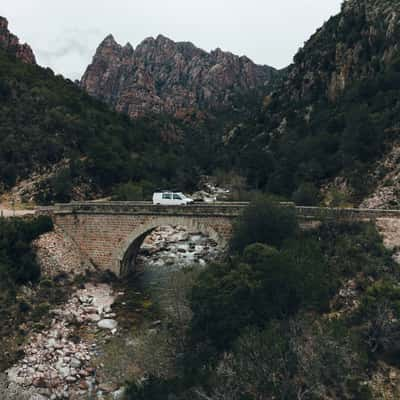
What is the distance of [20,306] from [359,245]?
21.5 meters

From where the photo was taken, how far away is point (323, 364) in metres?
13.8

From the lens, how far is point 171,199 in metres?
28.8

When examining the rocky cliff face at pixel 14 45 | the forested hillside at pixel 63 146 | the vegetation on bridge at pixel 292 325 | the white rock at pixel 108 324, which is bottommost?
the white rock at pixel 108 324

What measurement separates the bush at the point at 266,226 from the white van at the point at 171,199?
247 inches

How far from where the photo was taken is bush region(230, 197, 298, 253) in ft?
76.2

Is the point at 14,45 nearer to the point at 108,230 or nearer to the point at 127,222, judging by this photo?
the point at 108,230

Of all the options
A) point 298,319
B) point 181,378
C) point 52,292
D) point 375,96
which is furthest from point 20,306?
point 375,96

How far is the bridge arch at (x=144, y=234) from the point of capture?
26.1m

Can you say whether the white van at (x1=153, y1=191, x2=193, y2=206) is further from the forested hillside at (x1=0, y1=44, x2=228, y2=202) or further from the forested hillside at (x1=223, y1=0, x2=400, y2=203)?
the forested hillside at (x1=0, y1=44, x2=228, y2=202)

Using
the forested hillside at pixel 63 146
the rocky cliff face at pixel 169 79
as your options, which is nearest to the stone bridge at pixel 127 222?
the forested hillside at pixel 63 146

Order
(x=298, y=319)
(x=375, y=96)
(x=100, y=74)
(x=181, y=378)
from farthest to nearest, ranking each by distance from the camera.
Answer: (x=100, y=74)
(x=375, y=96)
(x=298, y=319)
(x=181, y=378)

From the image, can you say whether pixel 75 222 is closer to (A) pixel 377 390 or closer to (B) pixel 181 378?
(B) pixel 181 378

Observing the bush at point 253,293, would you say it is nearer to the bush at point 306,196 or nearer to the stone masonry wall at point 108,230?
the stone masonry wall at point 108,230

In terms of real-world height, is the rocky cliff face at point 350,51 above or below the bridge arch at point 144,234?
above
